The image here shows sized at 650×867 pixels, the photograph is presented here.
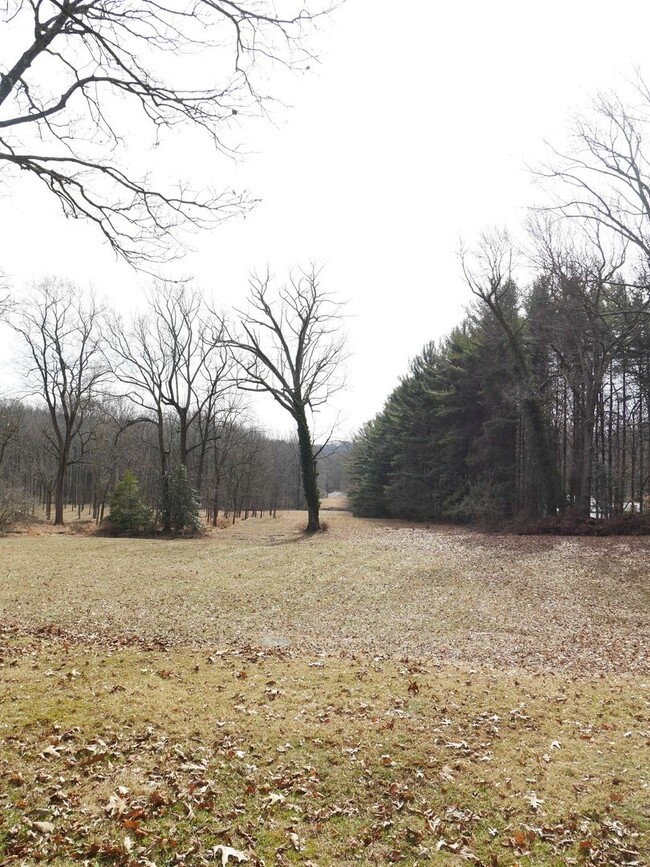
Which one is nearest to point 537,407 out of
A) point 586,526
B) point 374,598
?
point 586,526

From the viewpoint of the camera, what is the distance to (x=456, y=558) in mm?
14867

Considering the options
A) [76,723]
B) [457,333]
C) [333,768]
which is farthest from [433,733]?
[457,333]

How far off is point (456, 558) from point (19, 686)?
11.5m

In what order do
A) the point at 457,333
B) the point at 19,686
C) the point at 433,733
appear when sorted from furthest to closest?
the point at 457,333 → the point at 19,686 → the point at 433,733

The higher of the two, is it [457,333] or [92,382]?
[457,333]

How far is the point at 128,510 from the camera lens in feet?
79.7

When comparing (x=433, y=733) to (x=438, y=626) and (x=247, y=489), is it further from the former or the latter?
(x=247, y=489)

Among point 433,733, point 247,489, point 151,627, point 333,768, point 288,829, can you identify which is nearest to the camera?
point 288,829

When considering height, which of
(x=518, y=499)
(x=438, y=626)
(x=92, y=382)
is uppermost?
(x=92, y=382)

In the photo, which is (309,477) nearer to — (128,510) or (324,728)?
(128,510)

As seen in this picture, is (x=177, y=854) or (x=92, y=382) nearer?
(x=177, y=854)

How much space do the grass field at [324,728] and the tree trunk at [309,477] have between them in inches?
500

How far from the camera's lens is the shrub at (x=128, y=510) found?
24.2 m

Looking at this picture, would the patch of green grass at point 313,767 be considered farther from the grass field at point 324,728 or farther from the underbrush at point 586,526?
the underbrush at point 586,526
